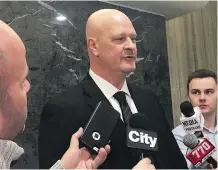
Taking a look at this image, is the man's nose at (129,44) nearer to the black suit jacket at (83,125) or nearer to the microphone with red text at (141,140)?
the black suit jacket at (83,125)

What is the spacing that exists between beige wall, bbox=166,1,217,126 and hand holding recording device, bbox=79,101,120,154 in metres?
2.37

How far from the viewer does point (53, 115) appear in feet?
3.80

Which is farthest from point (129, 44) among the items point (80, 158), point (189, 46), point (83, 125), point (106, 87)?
point (189, 46)

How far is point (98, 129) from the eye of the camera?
888 millimetres

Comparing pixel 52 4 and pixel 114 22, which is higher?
pixel 52 4

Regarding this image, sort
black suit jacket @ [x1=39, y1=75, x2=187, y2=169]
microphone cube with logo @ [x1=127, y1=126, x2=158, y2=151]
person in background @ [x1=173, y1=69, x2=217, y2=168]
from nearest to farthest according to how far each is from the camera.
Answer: microphone cube with logo @ [x1=127, y1=126, x2=158, y2=151], black suit jacket @ [x1=39, y1=75, x2=187, y2=169], person in background @ [x1=173, y1=69, x2=217, y2=168]

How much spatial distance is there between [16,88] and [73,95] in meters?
0.57

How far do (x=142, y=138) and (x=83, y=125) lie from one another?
11.6 inches

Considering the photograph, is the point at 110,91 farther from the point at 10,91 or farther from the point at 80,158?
the point at 10,91

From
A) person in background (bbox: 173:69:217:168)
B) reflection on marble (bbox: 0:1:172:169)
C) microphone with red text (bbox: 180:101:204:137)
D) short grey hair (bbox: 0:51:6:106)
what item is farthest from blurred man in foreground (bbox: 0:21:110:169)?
reflection on marble (bbox: 0:1:172:169)

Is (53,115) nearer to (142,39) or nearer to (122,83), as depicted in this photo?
(122,83)

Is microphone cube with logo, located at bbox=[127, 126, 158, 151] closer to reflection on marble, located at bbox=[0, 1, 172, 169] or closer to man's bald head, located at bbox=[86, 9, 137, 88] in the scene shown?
man's bald head, located at bbox=[86, 9, 137, 88]

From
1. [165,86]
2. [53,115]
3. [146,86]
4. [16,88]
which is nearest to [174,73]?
[165,86]

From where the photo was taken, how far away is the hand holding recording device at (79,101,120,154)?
87 centimetres
